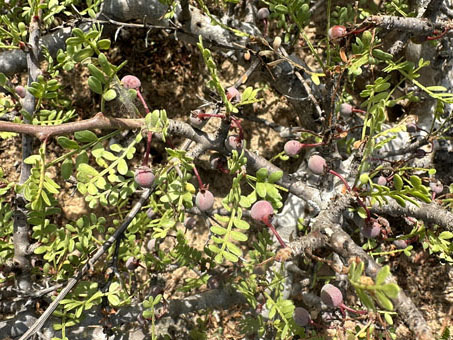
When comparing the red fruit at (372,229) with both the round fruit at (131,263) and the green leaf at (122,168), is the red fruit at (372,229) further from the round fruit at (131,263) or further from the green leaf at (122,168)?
the round fruit at (131,263)

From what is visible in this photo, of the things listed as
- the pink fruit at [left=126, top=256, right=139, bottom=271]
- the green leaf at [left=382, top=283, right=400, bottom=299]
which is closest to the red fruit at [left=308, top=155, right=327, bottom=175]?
the green leaf at [left=382, top=283, right=400, bottom=299]

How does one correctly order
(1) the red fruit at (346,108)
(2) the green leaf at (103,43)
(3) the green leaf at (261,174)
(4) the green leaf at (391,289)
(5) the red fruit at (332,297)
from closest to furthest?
(4) the green leaf at (391,289) < (2) the green leaf at (103,43) < (3) the green leaf at (261,174) < (5) the red fruit at (332,297) < (1) the red fruit at (346,108)

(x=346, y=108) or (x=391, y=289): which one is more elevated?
(x=391, y=289)

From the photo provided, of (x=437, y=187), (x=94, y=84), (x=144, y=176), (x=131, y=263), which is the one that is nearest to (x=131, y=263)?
(x=131, y=263)

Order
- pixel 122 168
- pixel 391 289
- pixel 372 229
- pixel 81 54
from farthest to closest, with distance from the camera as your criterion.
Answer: pixel 372 229 < pixel 122 168 < pixel 81 54 < pixel 391 289

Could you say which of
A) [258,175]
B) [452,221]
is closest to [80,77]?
[258,175]

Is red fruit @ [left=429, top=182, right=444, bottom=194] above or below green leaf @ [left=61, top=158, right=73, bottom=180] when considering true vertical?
below

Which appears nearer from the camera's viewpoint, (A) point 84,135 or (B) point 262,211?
(A) point 84,135

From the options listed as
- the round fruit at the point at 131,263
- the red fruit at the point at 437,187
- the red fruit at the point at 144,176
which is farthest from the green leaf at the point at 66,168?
the red fruit at the point at 437,187

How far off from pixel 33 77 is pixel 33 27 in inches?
7.9

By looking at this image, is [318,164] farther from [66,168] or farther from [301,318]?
[66,168]

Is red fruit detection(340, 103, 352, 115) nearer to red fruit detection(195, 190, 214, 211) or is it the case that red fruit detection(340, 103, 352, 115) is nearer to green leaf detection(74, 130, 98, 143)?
red fruit detection(195, 190, 214, 211)

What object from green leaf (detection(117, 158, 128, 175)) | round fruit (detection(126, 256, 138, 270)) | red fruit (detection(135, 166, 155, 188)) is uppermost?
green leaf (detection(117, 158, 128, 175))

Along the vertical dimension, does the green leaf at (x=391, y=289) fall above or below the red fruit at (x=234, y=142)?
above
